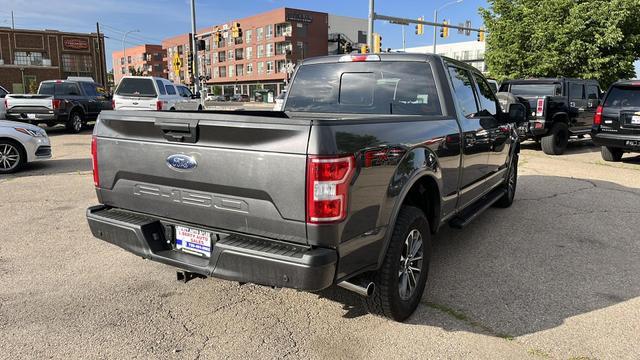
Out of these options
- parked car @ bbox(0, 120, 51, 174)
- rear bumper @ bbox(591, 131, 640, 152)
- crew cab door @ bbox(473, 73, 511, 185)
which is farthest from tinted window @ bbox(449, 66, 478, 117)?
parked car @ bbox(0, 120, 51, 174)

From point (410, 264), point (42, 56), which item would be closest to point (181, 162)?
point (410, 264)

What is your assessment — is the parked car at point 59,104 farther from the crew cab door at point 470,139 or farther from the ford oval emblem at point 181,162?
the ford oval emblem at point 181,162

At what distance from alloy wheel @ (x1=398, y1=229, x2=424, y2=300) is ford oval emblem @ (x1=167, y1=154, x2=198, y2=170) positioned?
1.51 meters

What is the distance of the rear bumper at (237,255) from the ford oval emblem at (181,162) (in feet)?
1.38

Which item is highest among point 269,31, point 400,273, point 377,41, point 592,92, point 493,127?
point 269,31

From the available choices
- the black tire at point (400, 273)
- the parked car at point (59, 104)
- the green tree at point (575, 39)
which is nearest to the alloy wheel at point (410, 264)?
→ the black tire at point (400, 273)

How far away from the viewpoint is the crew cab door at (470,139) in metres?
4.32

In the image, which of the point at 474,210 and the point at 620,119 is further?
the point at 620,119

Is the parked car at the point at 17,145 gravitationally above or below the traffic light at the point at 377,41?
below

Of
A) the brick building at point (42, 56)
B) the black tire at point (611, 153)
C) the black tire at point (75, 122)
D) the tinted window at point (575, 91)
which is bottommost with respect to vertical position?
the black tire at point (611, 153)

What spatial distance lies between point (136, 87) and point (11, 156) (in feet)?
24.5

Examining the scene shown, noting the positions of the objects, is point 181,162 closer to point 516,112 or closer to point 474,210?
point 474,210

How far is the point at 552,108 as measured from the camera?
12086 mm

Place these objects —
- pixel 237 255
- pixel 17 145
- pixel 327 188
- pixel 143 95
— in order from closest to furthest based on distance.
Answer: pixel 327 188
pixel 237 255
pixel 17 145
pixel 143 95
